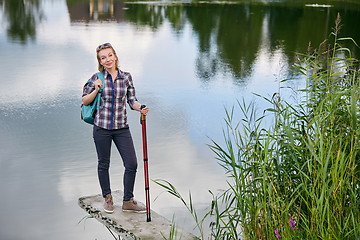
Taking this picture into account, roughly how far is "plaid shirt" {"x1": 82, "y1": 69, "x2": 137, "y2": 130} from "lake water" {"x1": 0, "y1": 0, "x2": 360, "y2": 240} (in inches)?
45.2

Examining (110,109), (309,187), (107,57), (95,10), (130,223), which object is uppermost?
(95,10)

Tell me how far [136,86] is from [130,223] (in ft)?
17.8

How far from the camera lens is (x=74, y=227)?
13.4 feet

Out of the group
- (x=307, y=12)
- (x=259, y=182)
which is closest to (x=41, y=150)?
(x=259, y=182)

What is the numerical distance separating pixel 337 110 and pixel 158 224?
153 cm

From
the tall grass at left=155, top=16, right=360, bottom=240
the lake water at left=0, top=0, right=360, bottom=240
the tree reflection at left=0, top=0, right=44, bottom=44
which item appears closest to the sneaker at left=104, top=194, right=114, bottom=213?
the lake water at left=0, top=0, right=360, bottom=240

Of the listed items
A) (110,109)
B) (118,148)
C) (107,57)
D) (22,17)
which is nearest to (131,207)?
(118,148)

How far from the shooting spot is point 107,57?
3279 millimetres

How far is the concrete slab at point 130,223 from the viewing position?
3.20m

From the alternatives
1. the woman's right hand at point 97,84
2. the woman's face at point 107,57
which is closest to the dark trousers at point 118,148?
the woman's right hand at point 97,84

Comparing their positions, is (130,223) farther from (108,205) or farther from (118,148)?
(118,148)

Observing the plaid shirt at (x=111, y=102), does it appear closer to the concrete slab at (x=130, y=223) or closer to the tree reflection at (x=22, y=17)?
the concrete slab at (x=130, y=223)

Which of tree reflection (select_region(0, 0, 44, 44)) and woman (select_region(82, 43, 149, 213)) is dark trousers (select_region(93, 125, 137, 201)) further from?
tree reflection (select_region(0, 0, 44, 44))

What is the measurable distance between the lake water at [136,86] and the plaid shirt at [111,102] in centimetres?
115
